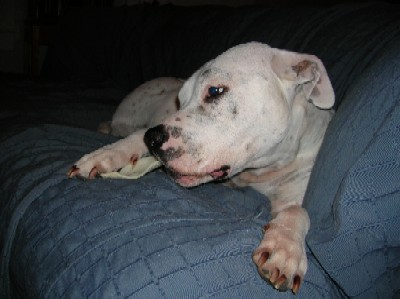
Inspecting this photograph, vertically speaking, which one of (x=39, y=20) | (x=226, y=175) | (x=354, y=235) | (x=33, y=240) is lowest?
(x=39, y=20)

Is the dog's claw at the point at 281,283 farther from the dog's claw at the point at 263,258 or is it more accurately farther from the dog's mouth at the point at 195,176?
the dog's mouth at the point at 195,176

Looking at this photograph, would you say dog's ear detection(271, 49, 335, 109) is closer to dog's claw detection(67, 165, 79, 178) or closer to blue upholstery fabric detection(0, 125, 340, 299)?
blue upholstery fabric detection(0, 125, 340, 299)

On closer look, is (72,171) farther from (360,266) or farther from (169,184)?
(360,266)

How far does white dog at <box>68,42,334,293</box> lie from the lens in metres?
1.29

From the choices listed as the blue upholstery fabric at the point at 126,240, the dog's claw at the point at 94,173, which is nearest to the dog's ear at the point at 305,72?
the blue upholstery fabric at the point at 126,240

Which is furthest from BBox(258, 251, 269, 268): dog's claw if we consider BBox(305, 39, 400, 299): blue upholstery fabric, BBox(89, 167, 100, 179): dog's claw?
BBox(89, 167, 100, 179): dog's claw

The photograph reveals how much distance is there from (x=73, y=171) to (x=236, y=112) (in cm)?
60

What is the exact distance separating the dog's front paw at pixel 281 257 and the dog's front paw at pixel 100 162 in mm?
655

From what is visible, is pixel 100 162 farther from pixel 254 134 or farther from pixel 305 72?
pixel 305 72

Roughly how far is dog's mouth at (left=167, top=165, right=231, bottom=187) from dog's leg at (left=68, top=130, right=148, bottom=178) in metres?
0.29

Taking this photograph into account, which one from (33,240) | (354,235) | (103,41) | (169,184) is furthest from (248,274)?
(103,41)

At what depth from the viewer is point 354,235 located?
95cm

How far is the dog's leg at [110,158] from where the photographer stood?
142 cm

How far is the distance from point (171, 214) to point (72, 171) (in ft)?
1.56
